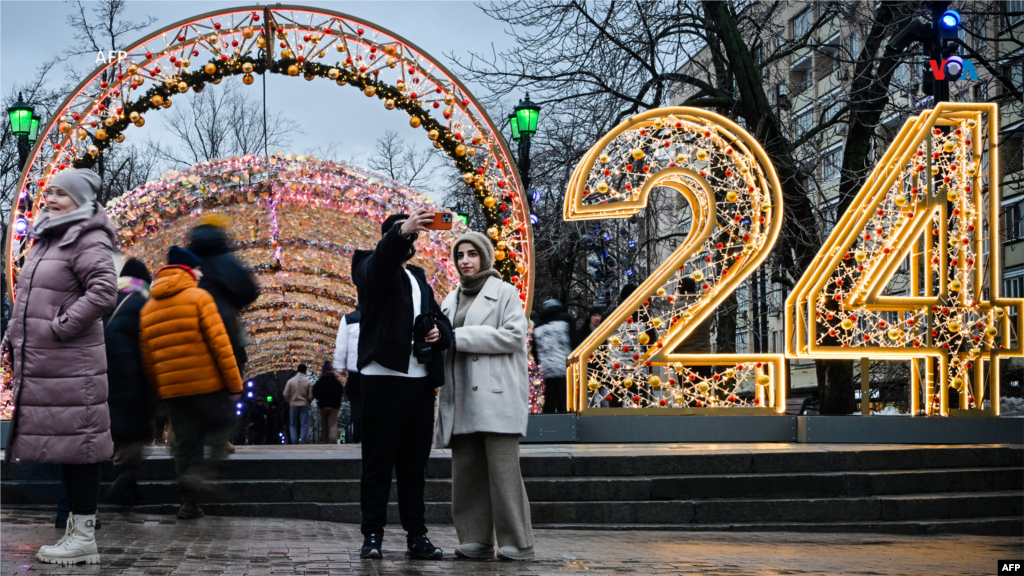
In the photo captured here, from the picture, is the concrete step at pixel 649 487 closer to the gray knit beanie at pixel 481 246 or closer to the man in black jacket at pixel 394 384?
the man in black jacket at pixel 394 384

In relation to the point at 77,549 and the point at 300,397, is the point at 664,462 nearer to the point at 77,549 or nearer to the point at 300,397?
the point at 77,549

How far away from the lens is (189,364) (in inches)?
282

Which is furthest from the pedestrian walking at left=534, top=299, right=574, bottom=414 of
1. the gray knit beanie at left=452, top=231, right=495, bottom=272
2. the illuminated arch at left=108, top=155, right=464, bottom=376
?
the gray knit beanie at left=452, top=231, right=495, bottom=272

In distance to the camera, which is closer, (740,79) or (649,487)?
(649,487)

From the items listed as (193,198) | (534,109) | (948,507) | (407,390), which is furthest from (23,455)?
(534,109)

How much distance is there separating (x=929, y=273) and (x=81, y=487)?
27.0 feet

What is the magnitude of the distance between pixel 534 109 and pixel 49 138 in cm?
636

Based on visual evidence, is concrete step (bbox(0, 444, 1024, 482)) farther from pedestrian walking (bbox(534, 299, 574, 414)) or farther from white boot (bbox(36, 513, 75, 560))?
white boot (bbox(36, 513, 75, 560))

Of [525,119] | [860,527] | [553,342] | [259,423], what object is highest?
[525,119]

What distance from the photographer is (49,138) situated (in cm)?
1250

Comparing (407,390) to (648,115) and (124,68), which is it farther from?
(124,68)

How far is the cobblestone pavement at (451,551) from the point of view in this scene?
521cm

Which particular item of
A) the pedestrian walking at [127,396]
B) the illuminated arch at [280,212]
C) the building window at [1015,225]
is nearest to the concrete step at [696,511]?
the pedestrian walking at [127,396]

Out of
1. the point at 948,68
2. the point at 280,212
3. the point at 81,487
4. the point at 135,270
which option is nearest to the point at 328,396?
the point at 280,212
